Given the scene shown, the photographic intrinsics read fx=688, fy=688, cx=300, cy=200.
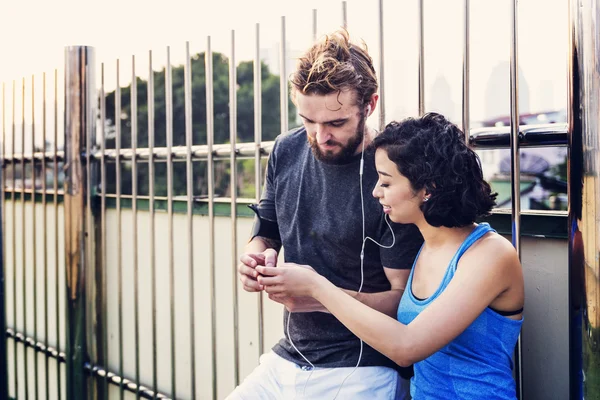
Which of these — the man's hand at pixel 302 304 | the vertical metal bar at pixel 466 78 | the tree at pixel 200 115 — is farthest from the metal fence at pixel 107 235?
the tree at pixel 200 115

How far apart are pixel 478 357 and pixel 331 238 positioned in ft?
2.09

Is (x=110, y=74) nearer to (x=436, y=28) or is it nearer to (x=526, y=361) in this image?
(x=436, y=28)

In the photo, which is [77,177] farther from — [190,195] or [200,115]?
[200,115]

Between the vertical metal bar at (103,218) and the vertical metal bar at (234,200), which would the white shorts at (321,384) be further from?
the vertical metal bar at (103,218)

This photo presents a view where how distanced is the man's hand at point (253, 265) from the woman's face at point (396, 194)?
0.41m

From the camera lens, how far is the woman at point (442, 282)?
5.56ft

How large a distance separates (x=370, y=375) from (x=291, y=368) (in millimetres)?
283

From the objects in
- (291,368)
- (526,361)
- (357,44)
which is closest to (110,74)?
(357,44)

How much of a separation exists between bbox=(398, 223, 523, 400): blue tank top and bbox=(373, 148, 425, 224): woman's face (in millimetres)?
173

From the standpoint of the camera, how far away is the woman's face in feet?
6.15

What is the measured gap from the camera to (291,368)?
2.28m

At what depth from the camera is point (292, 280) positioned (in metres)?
1.93

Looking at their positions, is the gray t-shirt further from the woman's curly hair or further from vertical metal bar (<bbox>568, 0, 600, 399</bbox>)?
vertical metal bar (<bbox>568, 0, 600, 399</bbox>)

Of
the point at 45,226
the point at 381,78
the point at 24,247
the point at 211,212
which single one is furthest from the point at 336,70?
the point at 24,247
